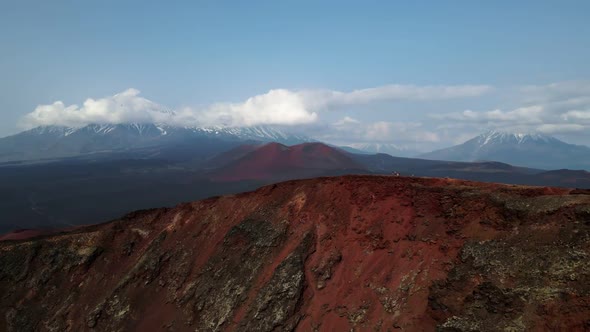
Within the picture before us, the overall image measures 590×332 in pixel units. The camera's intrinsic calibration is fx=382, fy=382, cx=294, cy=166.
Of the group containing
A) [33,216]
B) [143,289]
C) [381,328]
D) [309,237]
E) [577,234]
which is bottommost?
[33,216]

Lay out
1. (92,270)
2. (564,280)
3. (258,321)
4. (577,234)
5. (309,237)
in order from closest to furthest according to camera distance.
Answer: (564,280), (577,234), (258,321), (309,237), (92,270)

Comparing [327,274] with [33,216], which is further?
[33,216]

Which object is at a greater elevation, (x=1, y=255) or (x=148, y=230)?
(x=148, y=230)

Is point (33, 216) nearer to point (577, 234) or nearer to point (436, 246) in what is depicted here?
point (436, 246)

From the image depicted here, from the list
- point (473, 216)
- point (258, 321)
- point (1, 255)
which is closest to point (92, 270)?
point (1, 255)

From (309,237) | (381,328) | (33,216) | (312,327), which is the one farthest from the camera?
(33,216)

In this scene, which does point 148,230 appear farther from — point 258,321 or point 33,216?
point 33,216

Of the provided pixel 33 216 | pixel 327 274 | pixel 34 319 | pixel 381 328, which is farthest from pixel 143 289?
pixel 33 216
